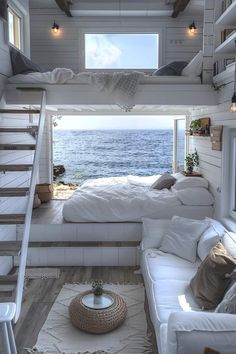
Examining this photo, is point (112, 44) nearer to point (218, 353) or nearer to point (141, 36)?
point (141, 36)

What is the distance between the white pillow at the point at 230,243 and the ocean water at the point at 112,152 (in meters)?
14.0

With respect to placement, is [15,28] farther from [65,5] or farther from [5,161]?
[5,161]

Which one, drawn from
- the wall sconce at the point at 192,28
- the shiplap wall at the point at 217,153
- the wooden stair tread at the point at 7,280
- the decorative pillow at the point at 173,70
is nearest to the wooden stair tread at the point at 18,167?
the wooden stair tread at the point at 7,280

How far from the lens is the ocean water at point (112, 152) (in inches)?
750

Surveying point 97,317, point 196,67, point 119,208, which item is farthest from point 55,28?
point 97,317

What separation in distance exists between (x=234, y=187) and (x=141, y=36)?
376 cm

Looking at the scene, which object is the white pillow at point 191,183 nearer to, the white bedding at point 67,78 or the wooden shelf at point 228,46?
the white bedding at point 67,78

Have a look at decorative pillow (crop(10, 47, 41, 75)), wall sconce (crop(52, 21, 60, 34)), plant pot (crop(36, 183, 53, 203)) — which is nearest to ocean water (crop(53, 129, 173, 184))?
plant pot (crop(36, 183, 53, 203))

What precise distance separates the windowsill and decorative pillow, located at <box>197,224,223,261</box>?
0.33m

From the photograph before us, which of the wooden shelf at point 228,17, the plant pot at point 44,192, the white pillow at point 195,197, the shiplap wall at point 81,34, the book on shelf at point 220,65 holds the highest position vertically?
the shiplap wall at point 81,34

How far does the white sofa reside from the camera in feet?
6.19

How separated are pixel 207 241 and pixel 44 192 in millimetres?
3812

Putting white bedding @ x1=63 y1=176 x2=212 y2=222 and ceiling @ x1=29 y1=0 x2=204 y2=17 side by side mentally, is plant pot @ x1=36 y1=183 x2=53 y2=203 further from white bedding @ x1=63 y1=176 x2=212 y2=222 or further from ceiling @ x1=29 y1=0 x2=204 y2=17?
ceiling @ x1=29 y1=0 x2=204 y2=17

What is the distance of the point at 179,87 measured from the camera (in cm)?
447
